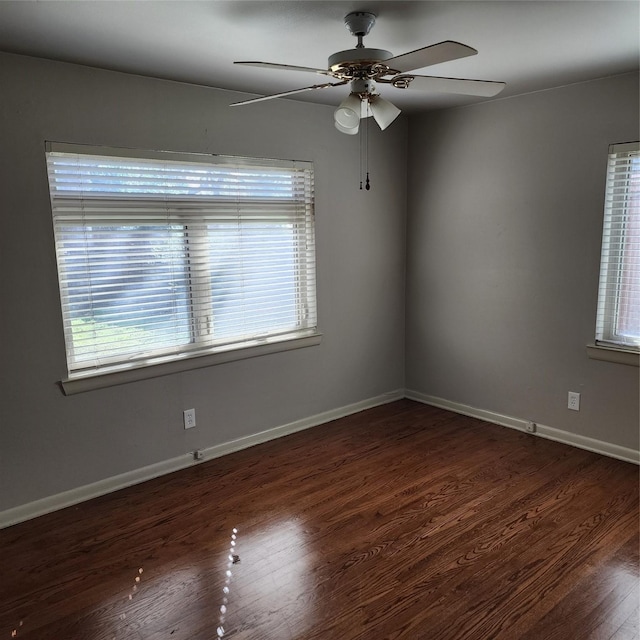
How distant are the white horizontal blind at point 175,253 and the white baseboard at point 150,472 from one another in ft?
2.13

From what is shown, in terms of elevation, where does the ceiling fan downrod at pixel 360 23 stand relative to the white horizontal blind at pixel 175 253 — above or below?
above

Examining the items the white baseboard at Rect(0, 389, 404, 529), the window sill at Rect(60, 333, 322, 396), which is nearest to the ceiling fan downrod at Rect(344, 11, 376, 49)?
the window sill at Rect(60, 333, 322, 396)

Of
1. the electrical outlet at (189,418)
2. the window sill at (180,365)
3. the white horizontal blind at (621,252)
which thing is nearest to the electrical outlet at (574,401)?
the white horizontal blind at (621,252)

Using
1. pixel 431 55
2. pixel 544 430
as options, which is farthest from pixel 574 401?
pixel 431 55

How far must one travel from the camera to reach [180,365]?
332 cm

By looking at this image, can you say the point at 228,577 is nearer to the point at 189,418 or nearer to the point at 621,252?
the point at 189,418

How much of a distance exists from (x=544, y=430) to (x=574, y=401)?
32 cm

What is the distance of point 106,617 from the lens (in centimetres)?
212

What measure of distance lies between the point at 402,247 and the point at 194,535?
2.78 metres

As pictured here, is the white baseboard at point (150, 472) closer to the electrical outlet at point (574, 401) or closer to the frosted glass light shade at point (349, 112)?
the electrical outlet at point (574, 401)

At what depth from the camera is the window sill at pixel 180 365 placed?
116 inches

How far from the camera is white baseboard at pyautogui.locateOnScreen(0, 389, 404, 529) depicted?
284 centimetres

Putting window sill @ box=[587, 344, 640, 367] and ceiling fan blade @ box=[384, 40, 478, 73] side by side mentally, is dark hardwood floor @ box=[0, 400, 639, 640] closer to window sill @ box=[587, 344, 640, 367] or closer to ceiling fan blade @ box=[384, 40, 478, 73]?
window sill @ box=[587, 344, 640, 367]

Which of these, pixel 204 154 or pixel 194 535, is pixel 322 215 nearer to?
pixel 204 154
